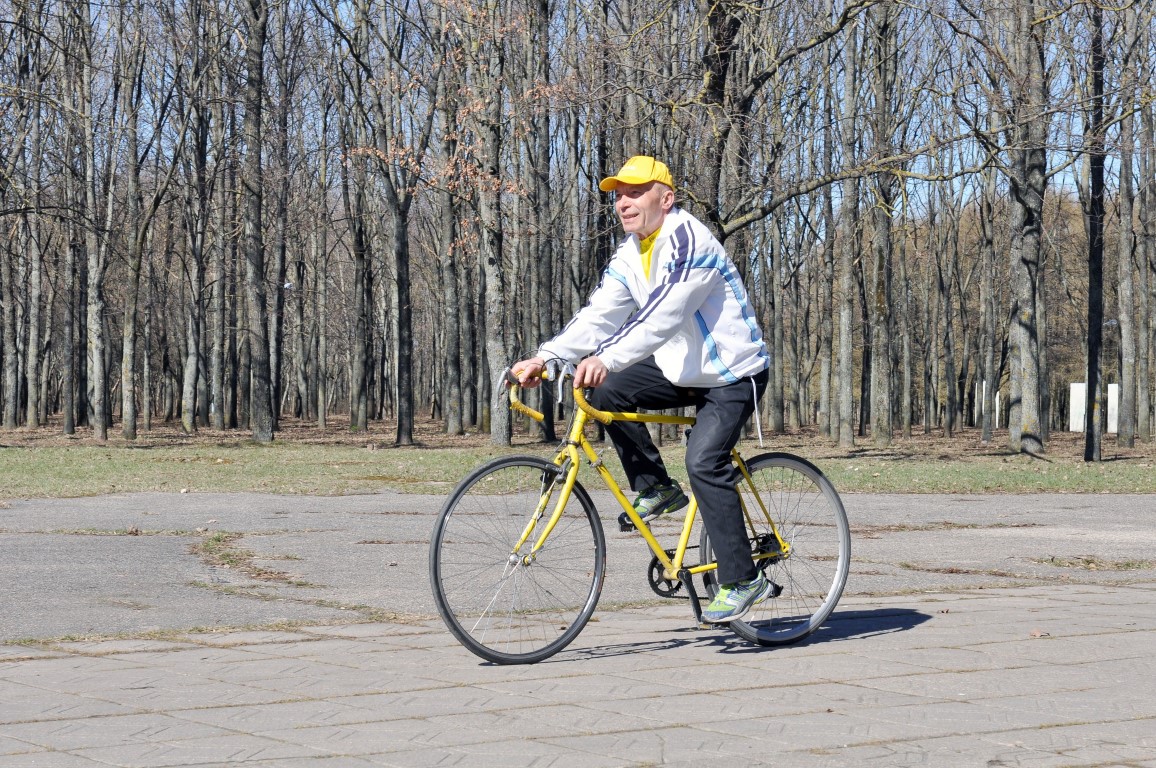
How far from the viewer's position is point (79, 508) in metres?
12.4

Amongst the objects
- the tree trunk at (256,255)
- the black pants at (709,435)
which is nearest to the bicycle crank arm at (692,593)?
the black pants at (709,435)

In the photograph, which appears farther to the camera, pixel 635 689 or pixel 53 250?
pixel 53 250

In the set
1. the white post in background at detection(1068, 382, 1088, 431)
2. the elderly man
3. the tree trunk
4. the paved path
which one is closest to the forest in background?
the tree trunk

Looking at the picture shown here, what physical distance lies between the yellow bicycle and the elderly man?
0.12m

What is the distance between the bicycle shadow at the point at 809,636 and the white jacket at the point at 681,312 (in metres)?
1.11

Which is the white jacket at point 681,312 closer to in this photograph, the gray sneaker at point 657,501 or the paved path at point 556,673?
the gray sneaker at point 657,501

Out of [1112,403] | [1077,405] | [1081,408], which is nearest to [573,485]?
[1112,403]

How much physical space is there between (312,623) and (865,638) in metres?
2.46

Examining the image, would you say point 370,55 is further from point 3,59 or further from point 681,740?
point 681,740

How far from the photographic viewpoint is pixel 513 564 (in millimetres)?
5070

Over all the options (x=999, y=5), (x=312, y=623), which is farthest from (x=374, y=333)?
(x=312, y=623)

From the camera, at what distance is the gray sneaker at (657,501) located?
5.47m

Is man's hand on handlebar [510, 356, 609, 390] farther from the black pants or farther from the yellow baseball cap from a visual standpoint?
the yellow baseball cap

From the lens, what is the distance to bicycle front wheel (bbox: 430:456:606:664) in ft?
16.1
